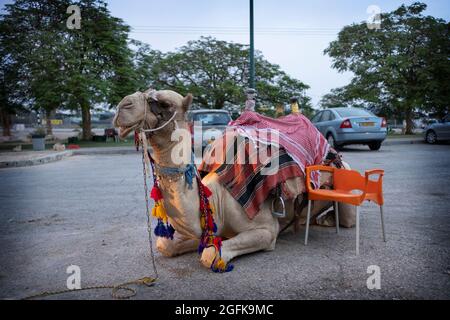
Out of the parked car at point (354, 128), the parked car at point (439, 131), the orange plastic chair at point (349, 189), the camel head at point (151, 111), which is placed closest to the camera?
the camel head at point (151, 111)

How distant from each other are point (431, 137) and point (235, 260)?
17.3 metres

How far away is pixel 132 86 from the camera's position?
23.7 meters

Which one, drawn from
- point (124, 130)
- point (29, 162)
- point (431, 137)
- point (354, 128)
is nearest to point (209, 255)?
point (124, 130)

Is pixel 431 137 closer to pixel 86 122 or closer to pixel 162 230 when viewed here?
pixel 162 230

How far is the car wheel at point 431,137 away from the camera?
17828 millimetres

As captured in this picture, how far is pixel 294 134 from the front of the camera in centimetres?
430

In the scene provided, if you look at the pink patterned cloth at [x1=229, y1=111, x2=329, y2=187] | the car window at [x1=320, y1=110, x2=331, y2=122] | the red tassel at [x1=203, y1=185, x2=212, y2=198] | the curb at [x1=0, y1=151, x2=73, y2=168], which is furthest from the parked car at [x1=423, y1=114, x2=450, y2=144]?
the red tassel at [x1=203, y1=185, x2=212, y2=198]

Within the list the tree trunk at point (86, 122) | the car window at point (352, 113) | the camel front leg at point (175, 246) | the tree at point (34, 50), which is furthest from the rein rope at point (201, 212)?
the tree trunk at point (86, 122)

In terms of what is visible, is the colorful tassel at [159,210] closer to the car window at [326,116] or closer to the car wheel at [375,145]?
the car window at [326,116]

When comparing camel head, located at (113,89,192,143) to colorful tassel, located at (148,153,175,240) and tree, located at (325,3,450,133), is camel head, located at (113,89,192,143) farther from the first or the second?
tree, located at (325,3,450,133)
